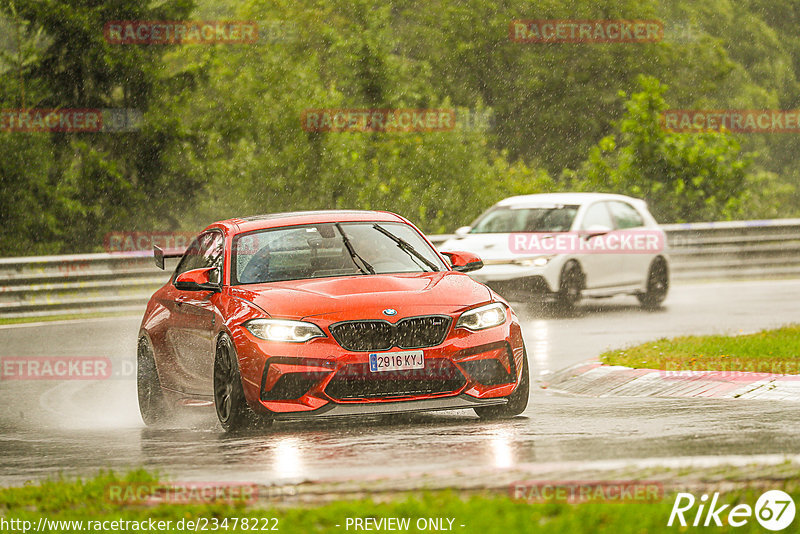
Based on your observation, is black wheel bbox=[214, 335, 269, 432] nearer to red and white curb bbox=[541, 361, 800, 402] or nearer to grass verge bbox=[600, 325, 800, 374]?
red and white curb bbox=[541, 361, 800, 402]

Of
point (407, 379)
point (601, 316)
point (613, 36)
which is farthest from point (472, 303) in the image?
point (613, 36)

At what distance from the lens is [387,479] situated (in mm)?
6867

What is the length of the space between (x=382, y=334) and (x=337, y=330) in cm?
29

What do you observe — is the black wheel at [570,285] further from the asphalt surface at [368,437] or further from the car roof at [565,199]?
the asphalt surface at [368,437]

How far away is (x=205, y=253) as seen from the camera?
11.5m

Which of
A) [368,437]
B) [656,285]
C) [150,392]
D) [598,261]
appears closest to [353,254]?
[368,437]

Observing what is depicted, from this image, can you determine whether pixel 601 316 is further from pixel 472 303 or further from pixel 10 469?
pixel 10 469

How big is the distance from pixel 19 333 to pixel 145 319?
8474 millimetres

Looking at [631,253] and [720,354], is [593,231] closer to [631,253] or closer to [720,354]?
[631,253]

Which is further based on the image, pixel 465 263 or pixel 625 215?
pixel 625 215

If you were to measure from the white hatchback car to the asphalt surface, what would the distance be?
464cm

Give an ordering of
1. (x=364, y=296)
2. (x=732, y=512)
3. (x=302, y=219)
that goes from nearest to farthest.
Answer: (x=732, y=512)
(x=364, y=296)
(x=302, y=219)

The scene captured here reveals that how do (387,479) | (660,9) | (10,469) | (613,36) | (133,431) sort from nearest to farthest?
(387,479)
(10,469)
(133,431)
(613,36)
(660,9)

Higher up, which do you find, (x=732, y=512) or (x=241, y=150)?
(x=241, y=150)
